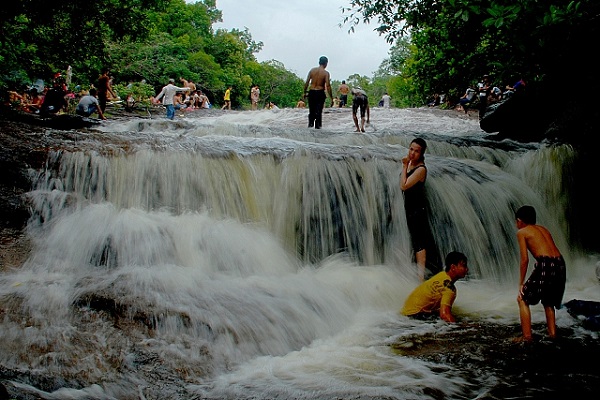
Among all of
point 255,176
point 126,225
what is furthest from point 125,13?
point 126,225

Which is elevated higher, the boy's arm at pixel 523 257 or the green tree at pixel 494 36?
the green tree at pixel 494 36

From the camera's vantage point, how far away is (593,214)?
904cm

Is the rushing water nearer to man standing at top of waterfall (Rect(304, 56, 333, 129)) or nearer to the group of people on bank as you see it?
the group of people on bank

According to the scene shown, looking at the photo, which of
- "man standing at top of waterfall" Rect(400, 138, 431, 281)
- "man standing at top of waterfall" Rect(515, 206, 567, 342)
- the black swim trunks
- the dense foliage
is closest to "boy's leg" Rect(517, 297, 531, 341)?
"man standing at top of waterfall" Rect(515, 206, 567, 342)

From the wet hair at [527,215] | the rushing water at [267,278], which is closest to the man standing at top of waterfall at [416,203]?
the rushing water at [267,278]

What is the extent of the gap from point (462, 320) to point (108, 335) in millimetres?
3499

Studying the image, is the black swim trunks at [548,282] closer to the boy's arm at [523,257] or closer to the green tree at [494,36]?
the boy's arm at [523,257]

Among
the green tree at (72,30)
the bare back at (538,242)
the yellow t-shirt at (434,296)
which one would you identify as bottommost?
the yellow t-shirt at (434,296)

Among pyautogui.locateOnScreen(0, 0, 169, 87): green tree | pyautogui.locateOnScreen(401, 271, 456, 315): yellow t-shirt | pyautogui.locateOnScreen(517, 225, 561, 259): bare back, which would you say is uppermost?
pyautogui.locateOnScreen(0, 0, 169, 87): green tree

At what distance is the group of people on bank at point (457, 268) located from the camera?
15.4 feet

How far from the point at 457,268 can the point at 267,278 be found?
2035mm

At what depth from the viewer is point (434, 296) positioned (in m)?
5.38

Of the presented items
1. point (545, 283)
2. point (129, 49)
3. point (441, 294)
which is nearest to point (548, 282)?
point (545, 283)

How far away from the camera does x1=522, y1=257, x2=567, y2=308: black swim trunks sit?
15.4 ft
